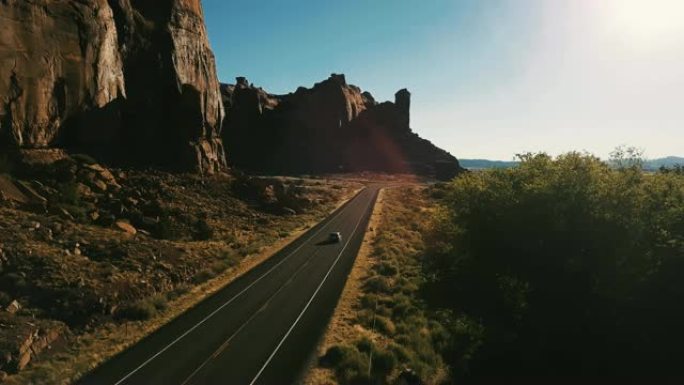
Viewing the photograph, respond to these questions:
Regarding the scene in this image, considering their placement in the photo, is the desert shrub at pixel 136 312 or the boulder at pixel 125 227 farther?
the boulder at pixel 125 227

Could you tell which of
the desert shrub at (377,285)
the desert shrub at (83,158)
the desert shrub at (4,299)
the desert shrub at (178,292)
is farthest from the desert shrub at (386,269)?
the desert shrub at (83,158)

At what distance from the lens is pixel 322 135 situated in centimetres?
17112

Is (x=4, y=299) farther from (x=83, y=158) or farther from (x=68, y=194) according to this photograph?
(x=83, y=158)

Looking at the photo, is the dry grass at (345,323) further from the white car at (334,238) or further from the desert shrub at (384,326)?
the white car at (334,238)

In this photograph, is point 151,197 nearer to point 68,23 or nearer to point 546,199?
point 68,23

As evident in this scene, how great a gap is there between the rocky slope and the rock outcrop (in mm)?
62838

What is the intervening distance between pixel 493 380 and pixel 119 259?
84.6 ft

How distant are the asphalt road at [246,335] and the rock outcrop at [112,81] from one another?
24.8 metres

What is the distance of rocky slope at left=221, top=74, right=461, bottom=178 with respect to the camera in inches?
5507

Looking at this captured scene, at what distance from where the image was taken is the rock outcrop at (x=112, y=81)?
136ft

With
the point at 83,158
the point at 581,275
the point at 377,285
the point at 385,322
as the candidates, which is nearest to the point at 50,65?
the point at 83,158

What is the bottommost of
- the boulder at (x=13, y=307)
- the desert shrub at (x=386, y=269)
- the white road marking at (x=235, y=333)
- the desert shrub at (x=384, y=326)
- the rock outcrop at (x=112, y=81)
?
the desert shrub at (x=384, y=326)

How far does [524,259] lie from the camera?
2872 cm

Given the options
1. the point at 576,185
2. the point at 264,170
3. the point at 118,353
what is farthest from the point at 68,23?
the point at 264,170
